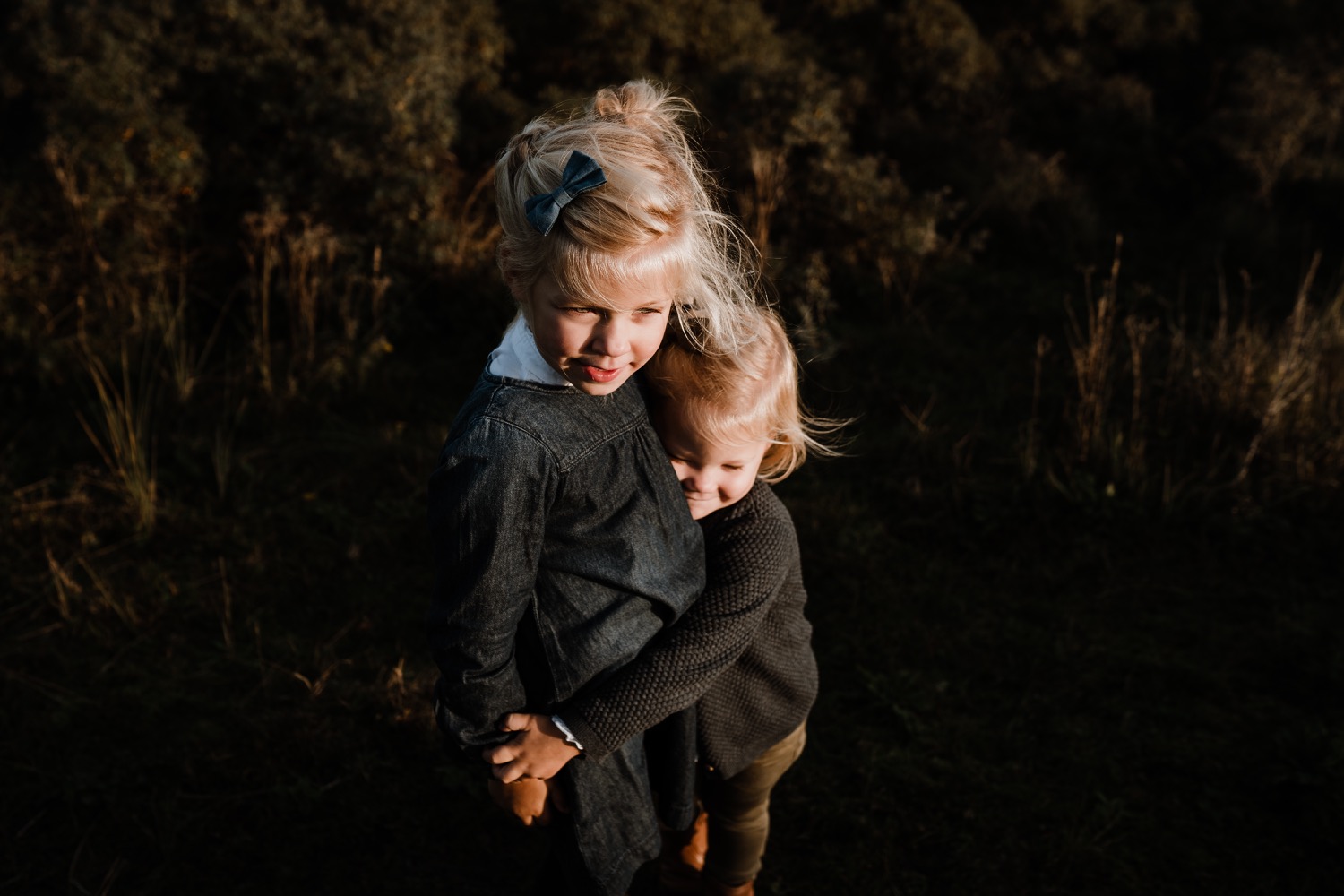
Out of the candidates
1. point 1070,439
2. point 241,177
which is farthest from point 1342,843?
point 241,177

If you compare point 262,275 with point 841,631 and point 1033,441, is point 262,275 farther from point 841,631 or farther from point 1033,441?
point 1033,441

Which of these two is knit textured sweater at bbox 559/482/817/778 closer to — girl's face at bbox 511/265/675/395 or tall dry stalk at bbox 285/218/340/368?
girl's face at bbox 511/265/675/395

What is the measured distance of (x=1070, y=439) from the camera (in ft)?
13.0

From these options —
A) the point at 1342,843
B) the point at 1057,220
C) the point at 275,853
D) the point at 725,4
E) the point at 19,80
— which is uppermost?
the point at 725,4

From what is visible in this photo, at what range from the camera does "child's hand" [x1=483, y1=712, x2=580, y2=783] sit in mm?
1667

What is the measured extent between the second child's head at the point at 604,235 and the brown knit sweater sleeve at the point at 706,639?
0.40m

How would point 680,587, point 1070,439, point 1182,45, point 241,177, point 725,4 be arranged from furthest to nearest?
point 1182,45 → point 725,4 → point 241,177 → point 1070,439 → point 680,587

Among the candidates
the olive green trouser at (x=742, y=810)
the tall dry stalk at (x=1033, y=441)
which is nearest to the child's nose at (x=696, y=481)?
the olive green trouser at (x=742, y=810)

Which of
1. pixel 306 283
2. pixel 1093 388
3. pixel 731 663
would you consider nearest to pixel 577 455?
pixel 731 663

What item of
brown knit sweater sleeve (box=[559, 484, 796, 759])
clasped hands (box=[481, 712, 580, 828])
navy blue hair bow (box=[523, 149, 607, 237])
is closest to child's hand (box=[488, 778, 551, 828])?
clasped hands (box=[481, 712, 580, 828])

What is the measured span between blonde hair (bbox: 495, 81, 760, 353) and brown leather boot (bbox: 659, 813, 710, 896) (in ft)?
4.32

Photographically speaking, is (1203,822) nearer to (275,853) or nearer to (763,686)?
(763,686)

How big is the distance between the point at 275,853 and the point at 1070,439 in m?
2.93

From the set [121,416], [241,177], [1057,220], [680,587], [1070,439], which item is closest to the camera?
[680,587]
